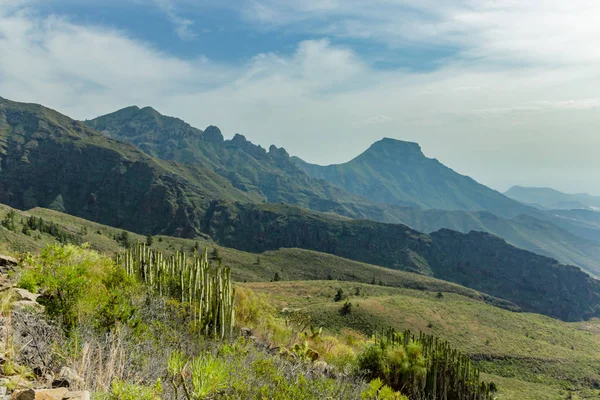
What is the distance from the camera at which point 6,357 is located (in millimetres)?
6102

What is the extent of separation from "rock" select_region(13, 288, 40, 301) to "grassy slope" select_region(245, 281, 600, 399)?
48.4 meters

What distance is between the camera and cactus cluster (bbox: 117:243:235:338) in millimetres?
13477

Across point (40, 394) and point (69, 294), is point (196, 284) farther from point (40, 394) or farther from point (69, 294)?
point (40, 394)

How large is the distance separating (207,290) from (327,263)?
140m

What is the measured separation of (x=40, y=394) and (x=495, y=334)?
83306 millimetres

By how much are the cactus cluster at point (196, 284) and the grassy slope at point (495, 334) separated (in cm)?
4221

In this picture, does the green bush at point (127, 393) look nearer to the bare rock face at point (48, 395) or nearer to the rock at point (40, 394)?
the bare rock face at point (48, 395)

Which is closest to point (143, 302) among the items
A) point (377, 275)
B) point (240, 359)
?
point (240, 359)

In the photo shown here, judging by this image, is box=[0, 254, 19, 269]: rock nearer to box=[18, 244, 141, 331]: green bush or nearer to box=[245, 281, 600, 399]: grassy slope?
box=[18, 244, 141, 331]: green bush

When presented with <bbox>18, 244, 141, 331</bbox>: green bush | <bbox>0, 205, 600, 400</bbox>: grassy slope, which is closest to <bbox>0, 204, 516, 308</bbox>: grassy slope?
→ <bbox>0, 205, 600, 400</bbox>: grassy slope

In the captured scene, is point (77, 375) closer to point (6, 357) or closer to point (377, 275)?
point (6, 357)

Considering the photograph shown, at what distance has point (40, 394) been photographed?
16.1 ft

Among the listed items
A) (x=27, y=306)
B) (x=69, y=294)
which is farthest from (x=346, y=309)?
(x=27, y=306)

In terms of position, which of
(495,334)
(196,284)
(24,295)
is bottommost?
(495,334)
